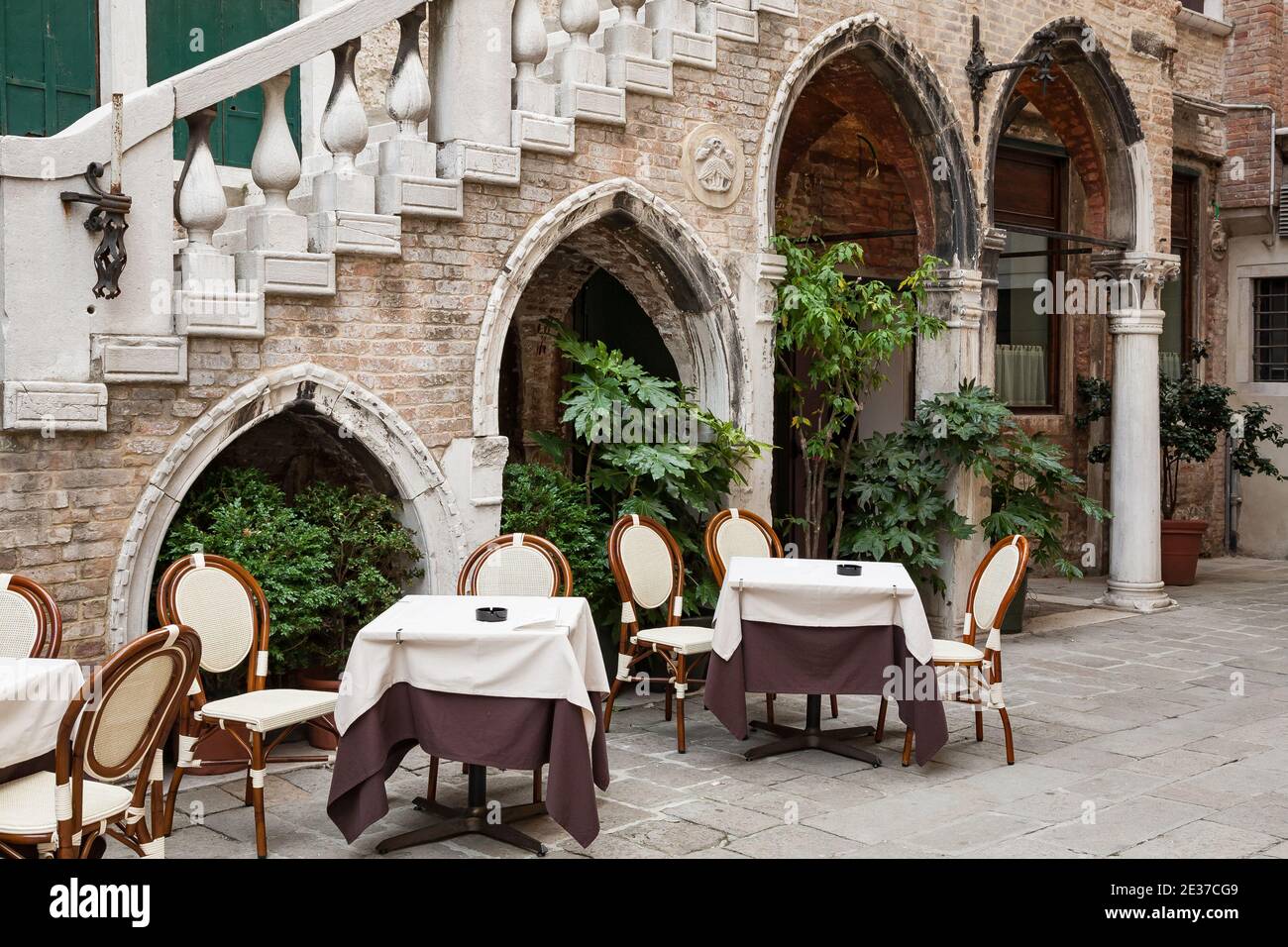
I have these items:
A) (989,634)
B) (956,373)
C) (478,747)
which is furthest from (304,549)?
(956,373)

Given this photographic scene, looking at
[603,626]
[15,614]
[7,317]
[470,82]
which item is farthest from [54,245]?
[603,626]

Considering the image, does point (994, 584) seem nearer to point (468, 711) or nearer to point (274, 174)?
point (468, 711)

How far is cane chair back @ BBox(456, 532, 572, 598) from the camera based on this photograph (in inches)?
232

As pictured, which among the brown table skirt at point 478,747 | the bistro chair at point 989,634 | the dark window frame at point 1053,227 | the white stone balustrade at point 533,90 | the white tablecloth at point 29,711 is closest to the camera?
the white tablecloth at point 29,711

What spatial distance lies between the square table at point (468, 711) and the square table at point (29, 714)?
94 centimetres

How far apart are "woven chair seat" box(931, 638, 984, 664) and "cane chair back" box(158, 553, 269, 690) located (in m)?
2.78

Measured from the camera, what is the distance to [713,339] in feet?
25.1

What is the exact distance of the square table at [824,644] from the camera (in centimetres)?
563

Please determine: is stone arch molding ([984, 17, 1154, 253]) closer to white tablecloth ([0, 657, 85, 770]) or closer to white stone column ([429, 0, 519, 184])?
white stone column ([429, 0, 519, 184])

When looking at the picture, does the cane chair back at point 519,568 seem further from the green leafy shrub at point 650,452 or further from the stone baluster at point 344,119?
the stone baluster at point 344,119

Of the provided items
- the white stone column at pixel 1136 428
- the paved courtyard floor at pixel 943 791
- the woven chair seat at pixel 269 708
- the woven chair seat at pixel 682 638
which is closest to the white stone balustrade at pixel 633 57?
the woven chair seat at pixel 682 638

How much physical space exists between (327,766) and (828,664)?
2105 mm
